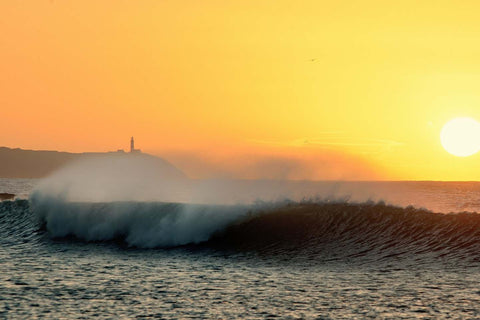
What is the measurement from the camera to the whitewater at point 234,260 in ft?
57.9

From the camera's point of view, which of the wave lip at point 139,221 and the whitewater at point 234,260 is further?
the wave lip at point 139,221

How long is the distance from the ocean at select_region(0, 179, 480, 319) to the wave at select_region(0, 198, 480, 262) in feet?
0.27

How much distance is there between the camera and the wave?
98.9ft

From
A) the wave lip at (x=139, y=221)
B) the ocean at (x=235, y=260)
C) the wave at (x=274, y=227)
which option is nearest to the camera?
the ocean at (x=235, y=260)

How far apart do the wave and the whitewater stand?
0.10 meters

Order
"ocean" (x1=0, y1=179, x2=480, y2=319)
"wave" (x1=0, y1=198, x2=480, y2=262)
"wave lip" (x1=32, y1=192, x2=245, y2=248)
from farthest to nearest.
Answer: "wave lip" (x1=32, y1=192, x2=245, y2=248) → "wave" (x1=0, y1=198, x2=480, y2=262) → "ocean" (x1=0, y1=179, x2=480, y2=319)

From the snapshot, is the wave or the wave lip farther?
the wave lip

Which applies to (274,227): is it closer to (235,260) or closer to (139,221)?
(235,260)

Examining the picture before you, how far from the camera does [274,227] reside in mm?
35688

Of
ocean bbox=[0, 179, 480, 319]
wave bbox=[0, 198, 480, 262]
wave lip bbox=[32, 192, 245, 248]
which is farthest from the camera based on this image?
wave lip bbox=[32, 192, 245, 248]

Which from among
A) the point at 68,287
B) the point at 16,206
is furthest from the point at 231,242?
the point at 16,206

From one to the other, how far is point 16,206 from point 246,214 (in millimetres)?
19555

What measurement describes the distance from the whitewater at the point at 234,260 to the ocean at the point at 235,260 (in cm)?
6

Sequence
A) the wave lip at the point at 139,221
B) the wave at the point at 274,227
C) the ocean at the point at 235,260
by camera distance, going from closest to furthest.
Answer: the ocean at the point at 235,260
the wave at the point at 274,227
the wave lip at the point at 139,221
